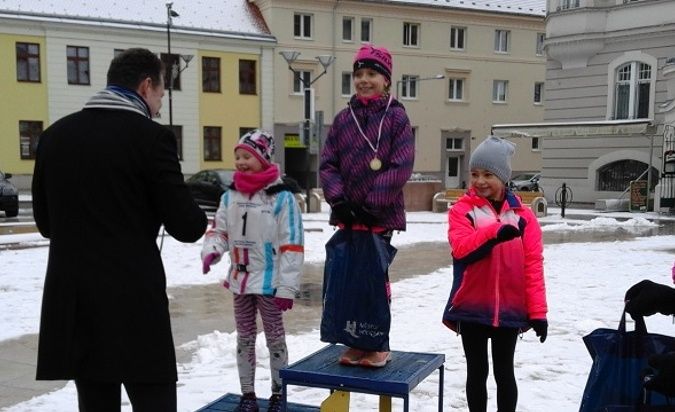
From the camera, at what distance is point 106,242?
8.70ft

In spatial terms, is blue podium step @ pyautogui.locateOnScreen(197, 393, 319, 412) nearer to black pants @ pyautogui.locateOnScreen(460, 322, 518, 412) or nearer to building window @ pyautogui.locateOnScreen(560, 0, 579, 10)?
black pants @ pyautogui.locateOnScreen(460, 322, 518, 412)

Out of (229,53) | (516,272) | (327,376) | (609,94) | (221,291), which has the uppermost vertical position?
(229,53)

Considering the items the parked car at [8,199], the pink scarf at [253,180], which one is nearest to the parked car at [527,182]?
the parked car at [8,199]

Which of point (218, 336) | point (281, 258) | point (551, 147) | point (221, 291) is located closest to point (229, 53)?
point (551, 147)

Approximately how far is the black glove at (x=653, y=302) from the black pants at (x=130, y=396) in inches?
75.3

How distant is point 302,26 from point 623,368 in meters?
35.0

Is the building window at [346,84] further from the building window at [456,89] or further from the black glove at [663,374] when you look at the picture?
the black glove at [663,374]

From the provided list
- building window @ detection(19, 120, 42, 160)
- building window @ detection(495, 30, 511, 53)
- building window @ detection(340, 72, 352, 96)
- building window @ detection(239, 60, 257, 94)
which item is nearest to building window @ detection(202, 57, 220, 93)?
building window @ detection(239, 60, 257, 94)

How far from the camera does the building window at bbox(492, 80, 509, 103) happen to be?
1636 inches

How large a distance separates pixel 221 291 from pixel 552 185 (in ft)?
75.0

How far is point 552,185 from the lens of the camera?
28.9 m

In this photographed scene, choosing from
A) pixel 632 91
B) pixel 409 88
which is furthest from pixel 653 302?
pixel 409 88

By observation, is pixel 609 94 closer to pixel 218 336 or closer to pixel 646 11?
pixel 646 11

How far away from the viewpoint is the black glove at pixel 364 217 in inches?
141
